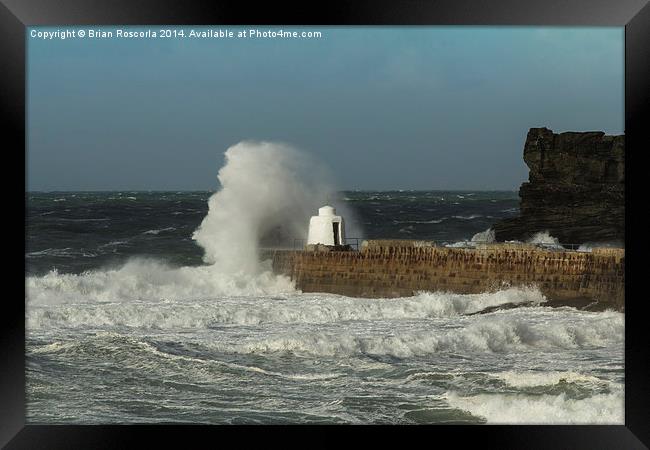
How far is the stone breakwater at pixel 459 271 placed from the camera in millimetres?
10375

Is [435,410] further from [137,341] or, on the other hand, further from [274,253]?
[274,253]

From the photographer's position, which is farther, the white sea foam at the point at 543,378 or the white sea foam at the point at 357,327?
the white sea foam at the point at 357,327

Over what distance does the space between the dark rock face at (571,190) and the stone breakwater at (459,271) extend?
698cm

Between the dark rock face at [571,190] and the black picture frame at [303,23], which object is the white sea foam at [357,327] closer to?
the black picture frame at [303,23]

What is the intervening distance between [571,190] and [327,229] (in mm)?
10127

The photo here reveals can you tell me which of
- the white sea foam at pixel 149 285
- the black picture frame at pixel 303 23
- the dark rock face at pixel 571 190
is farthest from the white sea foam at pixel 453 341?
the dark rock face at pixel 571 190

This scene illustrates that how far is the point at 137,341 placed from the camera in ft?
27.3

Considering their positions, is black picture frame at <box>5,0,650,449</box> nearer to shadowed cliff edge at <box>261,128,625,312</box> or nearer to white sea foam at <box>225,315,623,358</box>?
white sea foam at <box>225,315,623,358</box>

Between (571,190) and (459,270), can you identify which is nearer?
(459,270)

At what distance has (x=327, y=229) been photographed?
11.5m

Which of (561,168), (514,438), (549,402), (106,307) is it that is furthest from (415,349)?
(561,168)

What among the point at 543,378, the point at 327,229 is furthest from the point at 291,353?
the point at 327,229

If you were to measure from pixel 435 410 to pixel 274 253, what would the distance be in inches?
217

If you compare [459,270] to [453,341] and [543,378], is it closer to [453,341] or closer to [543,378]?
[453,341]
